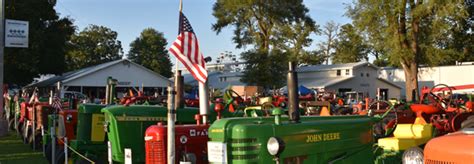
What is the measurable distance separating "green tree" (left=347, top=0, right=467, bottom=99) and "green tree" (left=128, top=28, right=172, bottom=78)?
1508 inches

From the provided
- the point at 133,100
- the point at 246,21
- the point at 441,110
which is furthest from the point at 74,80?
the point at 441,110

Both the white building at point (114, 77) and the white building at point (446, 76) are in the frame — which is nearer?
the white building at point (114, 77)

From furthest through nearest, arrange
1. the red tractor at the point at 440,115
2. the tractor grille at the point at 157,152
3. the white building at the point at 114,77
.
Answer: the white building at the point at 114,77
the red tractor at the point at 440,115
the tractor grille at the point at 157,152

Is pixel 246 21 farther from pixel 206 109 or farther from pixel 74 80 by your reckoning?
pixel 206 109

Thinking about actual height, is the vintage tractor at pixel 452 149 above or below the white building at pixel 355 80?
below

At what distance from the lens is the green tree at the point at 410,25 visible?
106ft

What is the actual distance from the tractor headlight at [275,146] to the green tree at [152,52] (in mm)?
64625

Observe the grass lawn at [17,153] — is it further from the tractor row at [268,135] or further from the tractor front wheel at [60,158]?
the tractor row at [268,135]

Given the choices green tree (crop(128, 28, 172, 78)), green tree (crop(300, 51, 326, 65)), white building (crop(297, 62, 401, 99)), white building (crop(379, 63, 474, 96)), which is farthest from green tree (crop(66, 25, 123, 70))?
white building (crop(379, 63, 474, 96))

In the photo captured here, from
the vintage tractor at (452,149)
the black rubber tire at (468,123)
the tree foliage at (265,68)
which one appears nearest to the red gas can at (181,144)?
the vintage tractor at (452,149)

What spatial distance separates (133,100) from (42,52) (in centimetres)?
2944

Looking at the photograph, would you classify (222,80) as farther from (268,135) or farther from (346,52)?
(268,135)

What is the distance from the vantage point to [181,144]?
19.0ft

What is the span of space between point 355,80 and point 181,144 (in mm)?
48106
